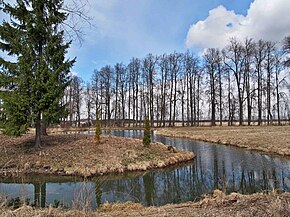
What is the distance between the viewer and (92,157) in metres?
11.0

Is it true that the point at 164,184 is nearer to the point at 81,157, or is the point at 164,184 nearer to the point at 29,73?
the point at 81,157

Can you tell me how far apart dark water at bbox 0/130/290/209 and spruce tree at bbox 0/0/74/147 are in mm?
2967

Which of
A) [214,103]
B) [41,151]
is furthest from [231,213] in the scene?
[214,103]

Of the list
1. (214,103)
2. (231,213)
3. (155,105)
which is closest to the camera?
(231,213)

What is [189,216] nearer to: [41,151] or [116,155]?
[116,155]

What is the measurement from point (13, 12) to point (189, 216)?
12.5m

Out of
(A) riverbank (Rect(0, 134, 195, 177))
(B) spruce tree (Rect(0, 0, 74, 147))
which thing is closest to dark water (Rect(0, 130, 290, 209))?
(A) riverbank (Rect(0, 134, 195, 177))

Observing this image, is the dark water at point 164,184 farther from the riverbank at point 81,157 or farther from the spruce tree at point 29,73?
the spruce tree at point 29,73

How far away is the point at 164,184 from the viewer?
8.57 meters

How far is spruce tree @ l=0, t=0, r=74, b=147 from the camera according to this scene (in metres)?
10.9

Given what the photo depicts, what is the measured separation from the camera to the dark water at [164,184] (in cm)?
709

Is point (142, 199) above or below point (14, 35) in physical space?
below

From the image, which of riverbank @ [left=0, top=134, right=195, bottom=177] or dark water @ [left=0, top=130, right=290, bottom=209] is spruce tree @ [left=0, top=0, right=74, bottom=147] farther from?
dark water @ [left=0, top=130, right=290, bottom=209]

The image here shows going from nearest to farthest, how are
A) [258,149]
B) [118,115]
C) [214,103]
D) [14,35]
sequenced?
1. [14,35]
2. [258,149]
3. [214,103]
4. [118,115]
